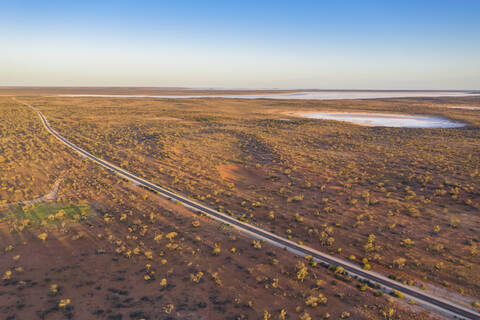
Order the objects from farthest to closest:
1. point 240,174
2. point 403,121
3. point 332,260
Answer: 1. point 403,121
2. point 240,174
3. point 332,260

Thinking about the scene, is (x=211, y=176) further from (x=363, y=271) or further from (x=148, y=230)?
(x=363, y=271)

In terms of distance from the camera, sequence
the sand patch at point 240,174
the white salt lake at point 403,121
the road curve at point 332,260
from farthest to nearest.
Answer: the white salt lake at point 403,121 → the sand patch at point 240,174 → the road curve at point 332,260

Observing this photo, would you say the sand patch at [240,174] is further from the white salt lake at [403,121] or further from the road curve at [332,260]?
the white salt lake at [403,121]

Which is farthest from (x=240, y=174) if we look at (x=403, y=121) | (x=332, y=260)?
(x=403, y=121)

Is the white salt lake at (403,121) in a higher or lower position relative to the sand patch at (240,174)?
higher

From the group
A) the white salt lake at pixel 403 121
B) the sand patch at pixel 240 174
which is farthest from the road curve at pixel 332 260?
the white salt lake at pixel 403 121

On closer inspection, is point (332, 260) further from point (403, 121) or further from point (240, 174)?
point (403, 121)

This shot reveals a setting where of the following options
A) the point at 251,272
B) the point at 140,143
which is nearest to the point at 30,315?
the point at 251,272

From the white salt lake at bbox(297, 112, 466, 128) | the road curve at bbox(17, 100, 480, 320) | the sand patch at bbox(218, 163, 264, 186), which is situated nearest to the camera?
the road curve at bbox(17, 100, 480, 320)

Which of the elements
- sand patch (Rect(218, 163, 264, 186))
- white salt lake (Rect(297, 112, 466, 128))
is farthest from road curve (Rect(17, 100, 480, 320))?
white salt lake (Rect(297, 112, 466, 128))

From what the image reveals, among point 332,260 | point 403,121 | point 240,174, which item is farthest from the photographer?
point 403,121

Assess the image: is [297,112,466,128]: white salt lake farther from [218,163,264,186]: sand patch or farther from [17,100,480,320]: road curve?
[17,100,480,320]: road curve
